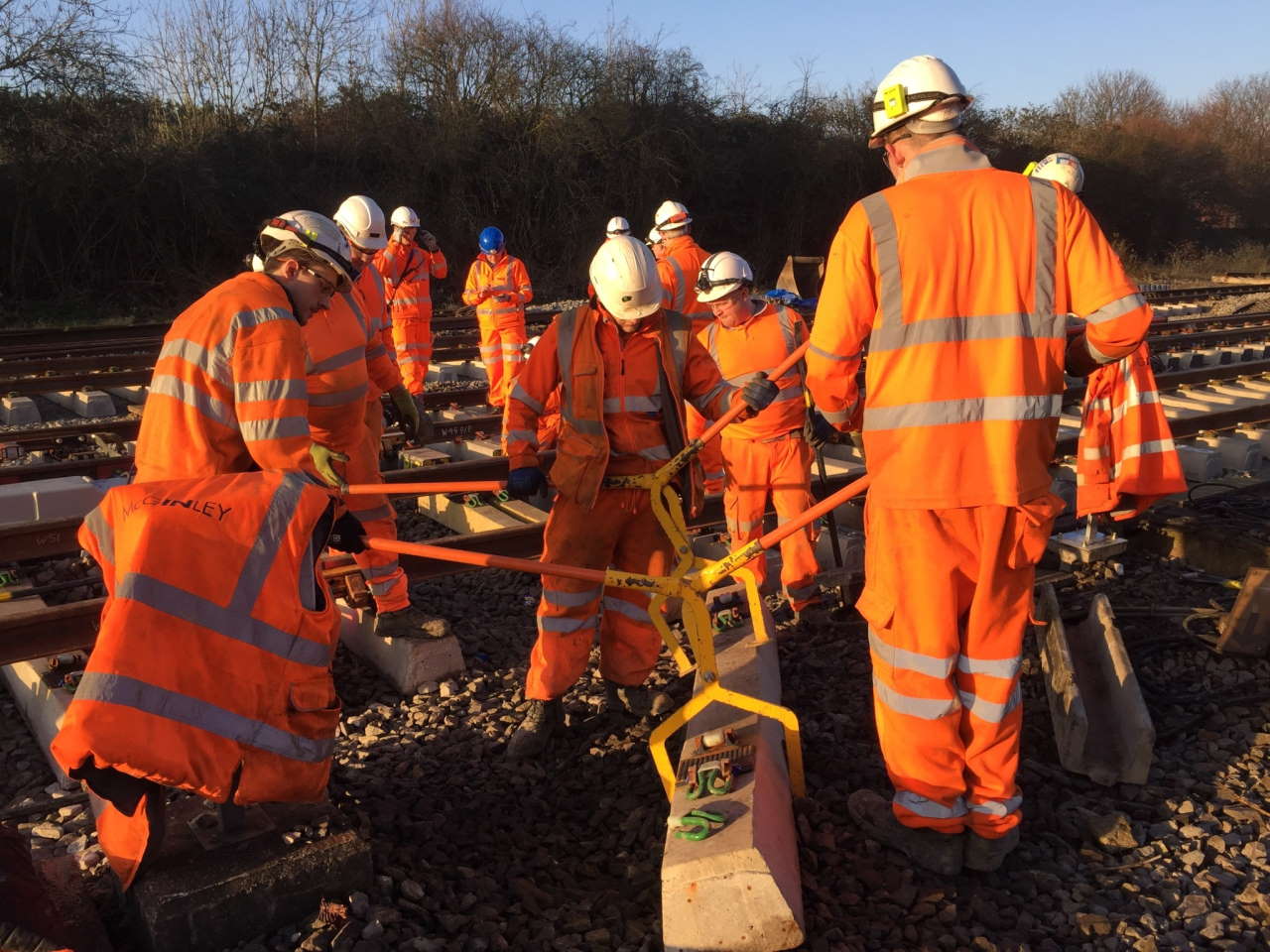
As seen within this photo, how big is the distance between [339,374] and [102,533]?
2.37 m

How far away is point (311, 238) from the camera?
13.4 ft

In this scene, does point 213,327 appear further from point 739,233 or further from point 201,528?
point 739,233

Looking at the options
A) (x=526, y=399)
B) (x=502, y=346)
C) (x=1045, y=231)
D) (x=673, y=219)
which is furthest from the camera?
(x=502, y=346)

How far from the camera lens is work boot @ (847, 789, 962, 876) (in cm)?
346

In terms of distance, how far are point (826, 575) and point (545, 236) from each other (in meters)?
24.0

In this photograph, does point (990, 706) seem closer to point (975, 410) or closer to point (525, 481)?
point (975, 410)

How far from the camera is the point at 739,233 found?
1242 inches

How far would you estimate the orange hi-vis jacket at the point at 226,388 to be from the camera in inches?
148

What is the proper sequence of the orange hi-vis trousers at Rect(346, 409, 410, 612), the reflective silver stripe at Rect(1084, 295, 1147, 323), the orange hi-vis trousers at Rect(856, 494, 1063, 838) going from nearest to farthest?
the reflective silver stripe at Rect(1084, 295, 1147, 323)
the orange hi-vis trousers at Rect(856, 494, 1063, 838)
the orange hi-vis trousers at Rect(346, 409, 410, 612)

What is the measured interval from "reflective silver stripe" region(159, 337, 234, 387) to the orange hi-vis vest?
752cm

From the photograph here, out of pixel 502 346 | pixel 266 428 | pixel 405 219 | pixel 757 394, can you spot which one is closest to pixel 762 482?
pixel 757 394

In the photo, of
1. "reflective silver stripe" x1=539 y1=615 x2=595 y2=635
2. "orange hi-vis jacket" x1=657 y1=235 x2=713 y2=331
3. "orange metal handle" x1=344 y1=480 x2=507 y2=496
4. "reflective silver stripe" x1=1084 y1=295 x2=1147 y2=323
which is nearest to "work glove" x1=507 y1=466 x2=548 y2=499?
"orange metal handle" x1=344 y1=480 x2=507 y2=496

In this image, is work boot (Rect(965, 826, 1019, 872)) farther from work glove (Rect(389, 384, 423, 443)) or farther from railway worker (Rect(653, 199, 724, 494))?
railway worker (Rect(653, 199, 724, 494))

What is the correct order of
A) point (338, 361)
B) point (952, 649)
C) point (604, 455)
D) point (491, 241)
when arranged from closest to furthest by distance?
1. point (952, 649)
2. point (604, 455)
3. point (338, 361)
4. point (491, 241)
